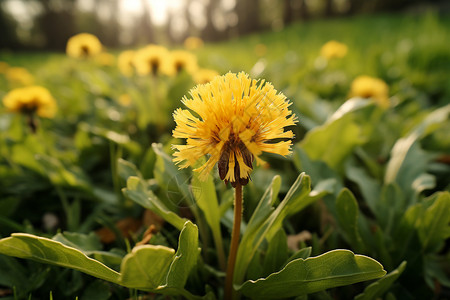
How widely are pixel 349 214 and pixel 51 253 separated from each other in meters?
0.97

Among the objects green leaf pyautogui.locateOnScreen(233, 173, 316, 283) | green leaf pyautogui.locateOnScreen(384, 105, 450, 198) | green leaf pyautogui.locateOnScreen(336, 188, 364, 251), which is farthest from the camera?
green leaf pyautogui.locateOnScreen(384, 105, 450, 198)

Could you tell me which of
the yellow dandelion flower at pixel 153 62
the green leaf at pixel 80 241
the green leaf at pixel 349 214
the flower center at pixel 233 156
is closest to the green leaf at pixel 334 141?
the green leaf at pixel 349 214

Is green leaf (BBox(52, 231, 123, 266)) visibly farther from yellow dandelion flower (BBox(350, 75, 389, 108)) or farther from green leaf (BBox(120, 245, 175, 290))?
yellow dandelion flower (BBox(350, 75, 389, 108))

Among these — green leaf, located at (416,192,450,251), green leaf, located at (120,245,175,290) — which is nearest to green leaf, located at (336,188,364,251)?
green leaf, located at (416,192,450,251)

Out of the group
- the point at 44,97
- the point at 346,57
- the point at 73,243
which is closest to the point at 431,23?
the point at 346,57

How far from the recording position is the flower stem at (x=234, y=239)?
0.88m

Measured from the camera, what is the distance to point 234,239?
953 mm

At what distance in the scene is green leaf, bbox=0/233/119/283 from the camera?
861mm

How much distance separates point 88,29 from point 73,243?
32.1 m

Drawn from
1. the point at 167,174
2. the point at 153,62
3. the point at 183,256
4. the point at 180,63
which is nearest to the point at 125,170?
the point at 167,174

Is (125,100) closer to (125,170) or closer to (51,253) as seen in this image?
(125,170)

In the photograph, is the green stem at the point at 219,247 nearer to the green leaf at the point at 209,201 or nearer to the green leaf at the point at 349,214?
the green leaf at the point at 209,201

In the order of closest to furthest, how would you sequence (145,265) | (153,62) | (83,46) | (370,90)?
(145,265)
(370,90)
(153,62)
(83,46)

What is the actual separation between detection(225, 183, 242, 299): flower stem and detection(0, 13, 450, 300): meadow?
2cm
